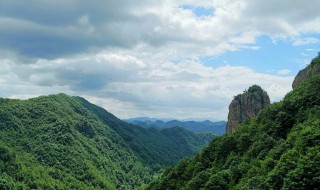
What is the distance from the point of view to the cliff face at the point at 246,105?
485 ft

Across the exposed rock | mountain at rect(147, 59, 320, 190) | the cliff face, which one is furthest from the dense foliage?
the cliff face

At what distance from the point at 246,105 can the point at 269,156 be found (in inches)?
3139

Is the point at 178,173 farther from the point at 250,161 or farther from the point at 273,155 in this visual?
the point at 273,155

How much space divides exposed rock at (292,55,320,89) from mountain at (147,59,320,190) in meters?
14.9

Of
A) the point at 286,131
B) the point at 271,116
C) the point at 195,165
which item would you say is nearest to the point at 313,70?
the point at 271,116

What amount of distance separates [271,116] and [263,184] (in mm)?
41374

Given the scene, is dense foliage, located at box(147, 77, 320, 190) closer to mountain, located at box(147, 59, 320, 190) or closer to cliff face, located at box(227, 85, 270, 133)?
mountain, located at box(147, 59, 320, 190)

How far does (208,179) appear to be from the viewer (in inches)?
3263

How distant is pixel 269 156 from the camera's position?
71.7m

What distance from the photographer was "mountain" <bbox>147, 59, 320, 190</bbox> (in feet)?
185

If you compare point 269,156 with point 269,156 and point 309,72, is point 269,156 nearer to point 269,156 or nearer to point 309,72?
point 269,156

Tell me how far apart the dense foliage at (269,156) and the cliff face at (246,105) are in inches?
1563

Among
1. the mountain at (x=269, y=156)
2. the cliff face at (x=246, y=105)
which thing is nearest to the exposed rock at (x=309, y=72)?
the mountain at (x=269, y=156)

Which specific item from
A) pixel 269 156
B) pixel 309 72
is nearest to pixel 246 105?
pixel 309 72
